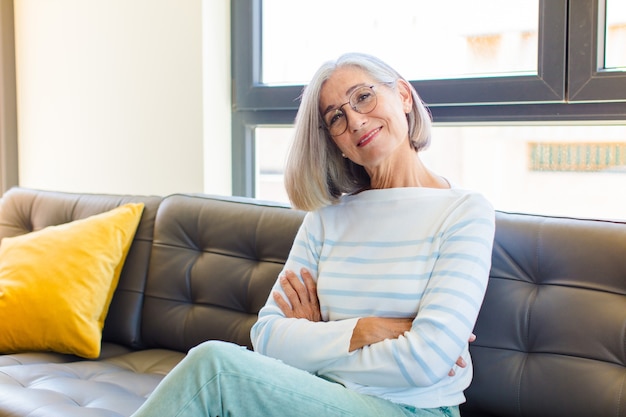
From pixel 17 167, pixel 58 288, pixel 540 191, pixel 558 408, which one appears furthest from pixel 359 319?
pixel 17 167

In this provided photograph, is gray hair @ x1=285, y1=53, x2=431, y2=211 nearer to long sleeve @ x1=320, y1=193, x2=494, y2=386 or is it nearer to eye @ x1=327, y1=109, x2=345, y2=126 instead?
eye @ x1=327, y1=109, x2=345, y2=126

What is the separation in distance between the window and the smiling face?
53 cm

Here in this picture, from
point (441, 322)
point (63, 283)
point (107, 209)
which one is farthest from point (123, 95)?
point (441, 322)

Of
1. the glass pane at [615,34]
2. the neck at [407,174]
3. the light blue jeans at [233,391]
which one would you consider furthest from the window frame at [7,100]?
the glass pane at [615,34]

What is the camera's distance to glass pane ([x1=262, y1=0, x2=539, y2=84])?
216cm

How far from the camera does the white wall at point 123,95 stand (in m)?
2.67

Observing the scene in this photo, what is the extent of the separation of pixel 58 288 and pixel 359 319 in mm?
1079

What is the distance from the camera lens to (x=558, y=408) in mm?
1570

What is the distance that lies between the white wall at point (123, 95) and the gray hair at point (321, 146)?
92cm

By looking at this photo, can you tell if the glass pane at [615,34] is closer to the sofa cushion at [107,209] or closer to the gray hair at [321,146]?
the gray hair at [321,146]

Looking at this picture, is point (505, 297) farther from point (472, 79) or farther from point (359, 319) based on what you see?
point (472, 79)

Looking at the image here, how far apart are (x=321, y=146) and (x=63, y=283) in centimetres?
95

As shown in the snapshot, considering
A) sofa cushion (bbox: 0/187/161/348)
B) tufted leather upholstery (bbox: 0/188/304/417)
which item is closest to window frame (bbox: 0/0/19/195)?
sofa cushion (bbox: 0/187/161/348)

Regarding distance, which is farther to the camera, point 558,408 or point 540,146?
point 540,146
